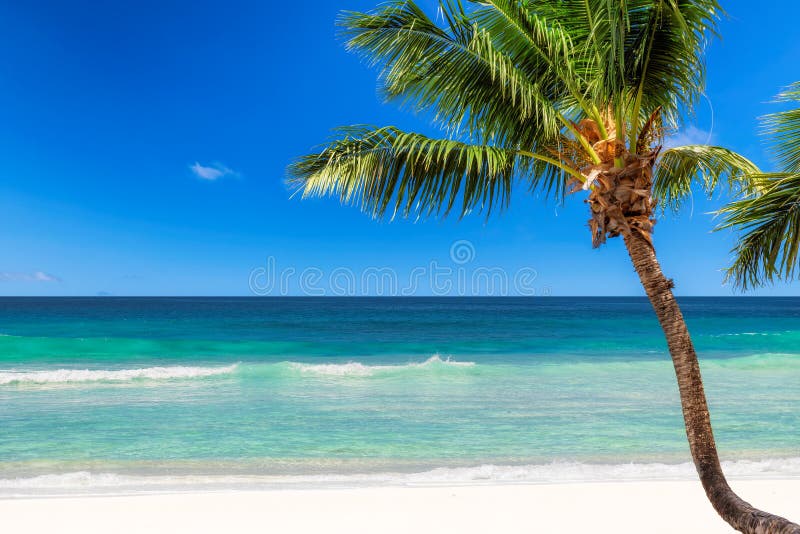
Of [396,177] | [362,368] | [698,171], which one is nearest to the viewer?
→ [396,177]

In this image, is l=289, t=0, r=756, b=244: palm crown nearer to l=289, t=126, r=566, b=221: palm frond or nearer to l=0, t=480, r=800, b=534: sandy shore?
l=289, t=126, r=566, b=221: palm frond

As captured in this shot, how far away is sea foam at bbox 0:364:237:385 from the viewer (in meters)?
13.8

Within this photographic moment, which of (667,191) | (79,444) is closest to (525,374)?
(667,191)

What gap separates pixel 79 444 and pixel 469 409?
21.3 ft

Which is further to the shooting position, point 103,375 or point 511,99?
point 103,375

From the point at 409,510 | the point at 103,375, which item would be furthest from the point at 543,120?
the point at 103,375

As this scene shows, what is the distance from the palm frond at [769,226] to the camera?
372 centimetres

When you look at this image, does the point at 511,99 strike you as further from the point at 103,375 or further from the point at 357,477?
the point at 103,375

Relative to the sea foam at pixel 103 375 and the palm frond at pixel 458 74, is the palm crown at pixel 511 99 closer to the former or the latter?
the palm frond at pixel 458 74

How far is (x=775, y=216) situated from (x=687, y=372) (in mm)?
1448

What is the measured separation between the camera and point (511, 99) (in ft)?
14.4

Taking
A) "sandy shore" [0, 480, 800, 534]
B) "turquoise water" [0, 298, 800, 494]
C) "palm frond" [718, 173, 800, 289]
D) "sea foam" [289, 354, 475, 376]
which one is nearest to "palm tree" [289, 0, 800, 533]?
"palm frond" [718, 173, 800, 289]

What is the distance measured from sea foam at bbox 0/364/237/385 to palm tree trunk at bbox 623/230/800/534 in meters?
13.9

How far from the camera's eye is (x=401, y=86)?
4.81 meters
